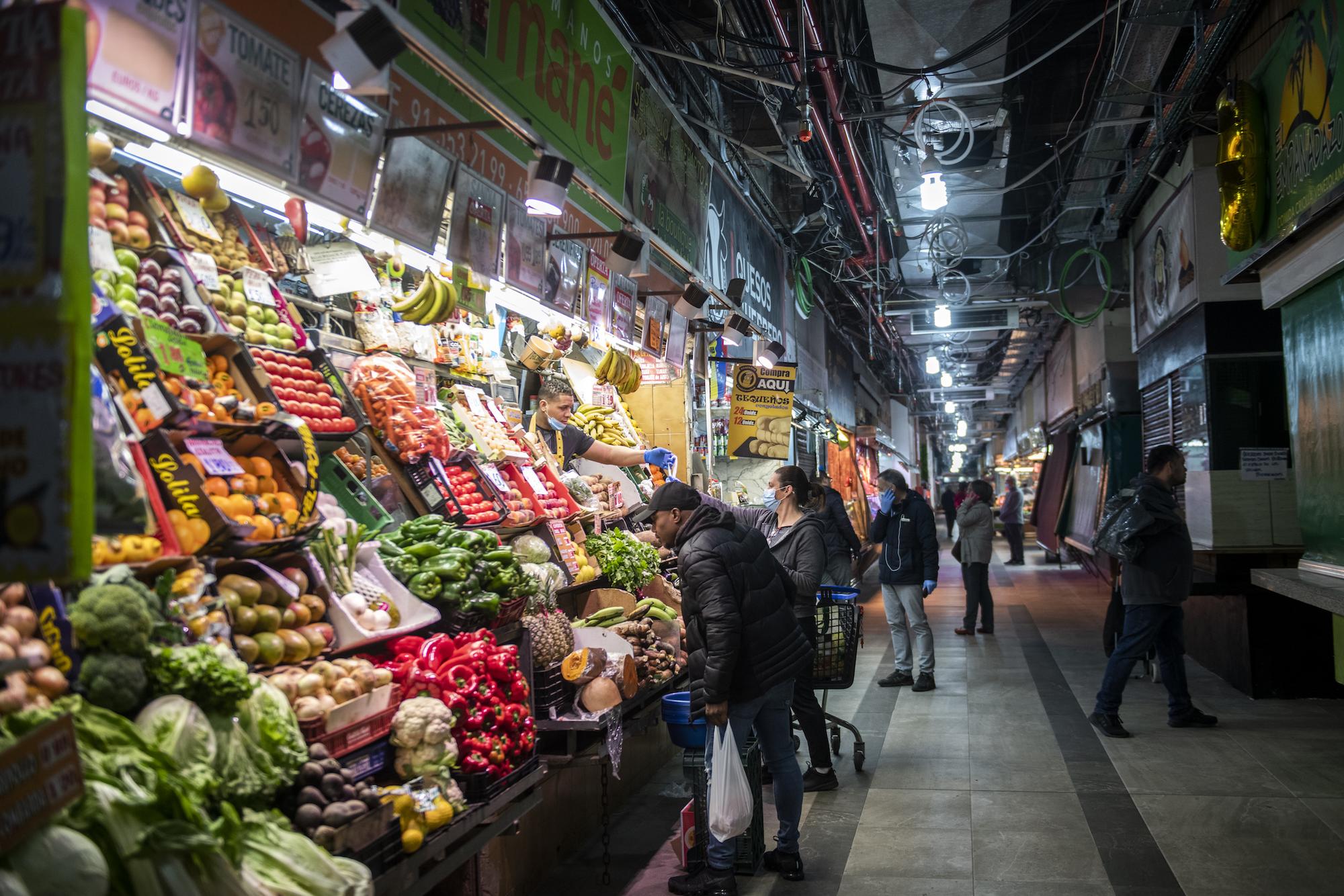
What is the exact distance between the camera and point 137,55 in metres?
2.74

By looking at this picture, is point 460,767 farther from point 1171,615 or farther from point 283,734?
point 1171,615

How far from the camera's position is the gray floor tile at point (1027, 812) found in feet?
17.0

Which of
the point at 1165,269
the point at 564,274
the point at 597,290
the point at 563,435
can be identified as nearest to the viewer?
the point at 564,274

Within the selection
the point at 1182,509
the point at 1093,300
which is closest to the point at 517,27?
the point at 1182,509

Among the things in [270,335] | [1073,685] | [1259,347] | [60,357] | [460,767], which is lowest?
[1073,685]

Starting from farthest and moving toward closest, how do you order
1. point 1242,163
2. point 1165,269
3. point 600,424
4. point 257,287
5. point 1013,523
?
point 1013,523 → point 1165,269 → point 600,424 → point 1242,163 → point 257,287

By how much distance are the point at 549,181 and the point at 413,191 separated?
87 centimetres

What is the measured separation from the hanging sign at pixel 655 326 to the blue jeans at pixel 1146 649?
4001 millimetres

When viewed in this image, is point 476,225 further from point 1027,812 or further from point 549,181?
point 1027,812

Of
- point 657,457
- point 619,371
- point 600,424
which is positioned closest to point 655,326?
point 619,371

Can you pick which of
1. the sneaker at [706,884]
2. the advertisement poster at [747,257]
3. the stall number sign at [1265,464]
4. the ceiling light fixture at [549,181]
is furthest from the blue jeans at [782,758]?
the stall number sign at [1265,464]

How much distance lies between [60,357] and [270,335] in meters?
2.66

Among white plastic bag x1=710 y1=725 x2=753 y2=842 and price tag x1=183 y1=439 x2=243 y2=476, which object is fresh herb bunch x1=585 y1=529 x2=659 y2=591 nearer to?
white plastic bag x1=710 y1=725 x2=753 y2=842

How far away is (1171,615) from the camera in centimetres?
687
